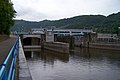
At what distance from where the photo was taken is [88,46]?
9256 centimetres

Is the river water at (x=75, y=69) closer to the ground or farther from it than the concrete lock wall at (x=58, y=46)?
closer to the ground

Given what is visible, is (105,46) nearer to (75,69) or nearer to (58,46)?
(58,46)

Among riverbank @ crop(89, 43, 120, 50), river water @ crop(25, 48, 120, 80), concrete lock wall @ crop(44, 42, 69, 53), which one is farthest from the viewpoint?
riverbank @ crop(89, 43, 120, 50)

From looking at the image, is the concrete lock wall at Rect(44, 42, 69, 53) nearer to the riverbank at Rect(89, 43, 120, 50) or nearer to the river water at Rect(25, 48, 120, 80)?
the river water at Rect(25, 48, 120, 80)

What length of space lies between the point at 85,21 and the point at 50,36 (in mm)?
108934

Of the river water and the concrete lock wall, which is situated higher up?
the concrete lock wall

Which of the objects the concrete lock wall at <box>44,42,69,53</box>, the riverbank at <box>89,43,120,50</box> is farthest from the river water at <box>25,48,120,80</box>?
the riverbank at <box>89,43,120,50</box>

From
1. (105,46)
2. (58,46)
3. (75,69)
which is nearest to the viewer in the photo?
(75,69)

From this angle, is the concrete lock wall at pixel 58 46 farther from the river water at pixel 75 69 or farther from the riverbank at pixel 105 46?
the riverbank at pixel 105 46

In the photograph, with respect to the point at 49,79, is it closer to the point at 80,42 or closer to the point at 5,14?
the point at 5,14

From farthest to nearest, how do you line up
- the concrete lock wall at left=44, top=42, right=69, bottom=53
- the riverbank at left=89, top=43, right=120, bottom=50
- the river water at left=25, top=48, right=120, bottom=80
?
the riverbank at left=89, top=43, right=120, bottom=50
the concrete lock wall at left=44, top=42, right=69, bottom=53
the river water at left=25, top=48, right=120, bottom=80

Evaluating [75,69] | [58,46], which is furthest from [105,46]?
[75,69]

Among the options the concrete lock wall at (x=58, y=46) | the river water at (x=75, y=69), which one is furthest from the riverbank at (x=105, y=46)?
the river water at (x=75, y=69)

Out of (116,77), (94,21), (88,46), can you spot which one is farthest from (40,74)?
(94,21)
